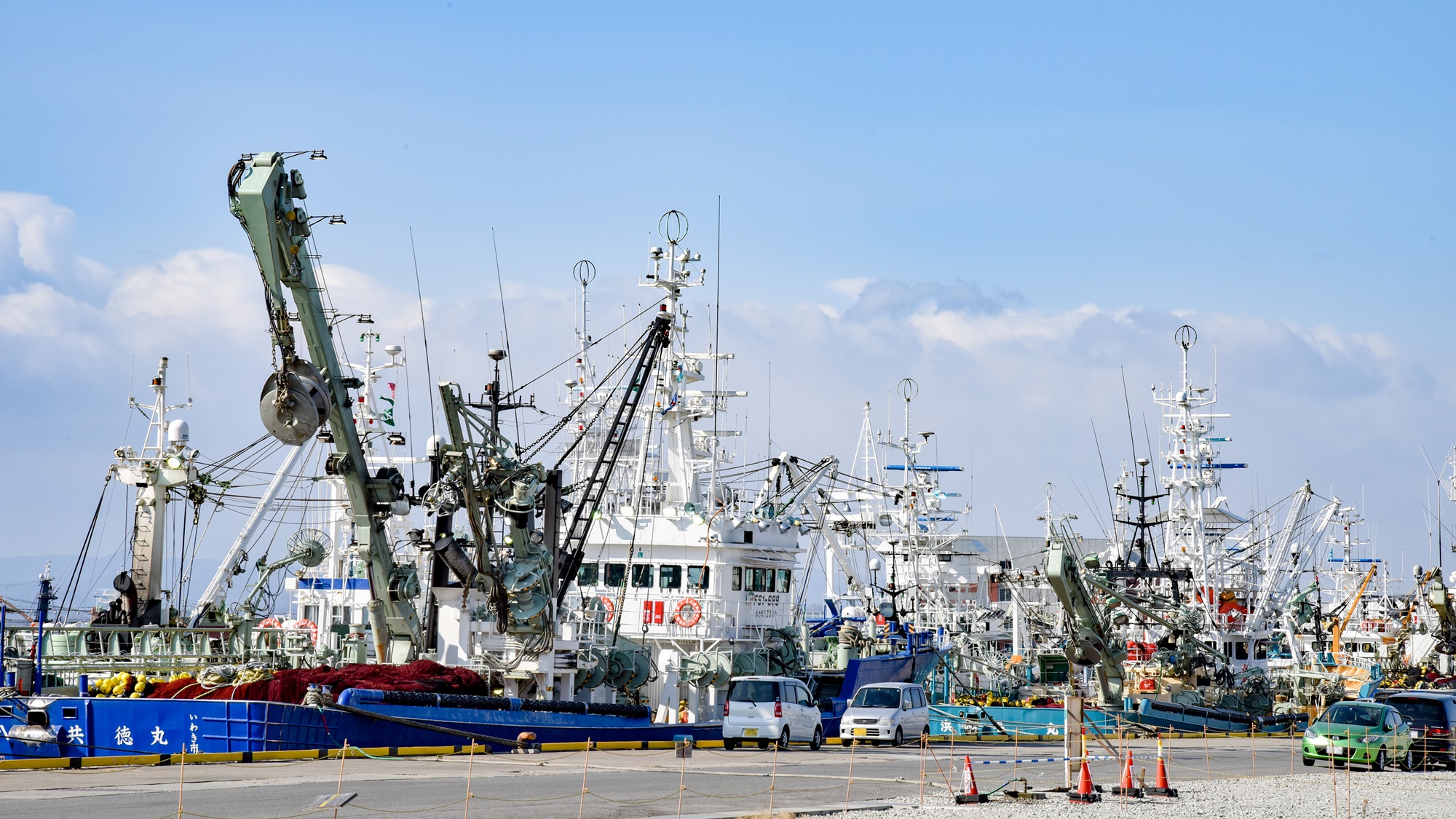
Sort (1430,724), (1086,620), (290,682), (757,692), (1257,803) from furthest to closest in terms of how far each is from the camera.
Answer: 1. (1086,620)
2. (1430,724)
3. (757,692)
4. (290,682)
5. (1257,803)

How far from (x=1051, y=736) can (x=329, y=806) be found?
23.4m

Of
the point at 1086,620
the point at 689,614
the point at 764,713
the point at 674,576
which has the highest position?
the point at 674,576

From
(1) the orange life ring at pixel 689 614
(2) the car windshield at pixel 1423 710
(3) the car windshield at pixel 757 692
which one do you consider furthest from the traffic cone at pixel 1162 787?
(1) the orange life ring at pixel 689 614

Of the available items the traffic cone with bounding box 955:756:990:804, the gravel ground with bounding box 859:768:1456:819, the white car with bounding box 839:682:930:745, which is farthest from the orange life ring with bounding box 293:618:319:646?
the gravel ground with bounding box 859:768:1456:819

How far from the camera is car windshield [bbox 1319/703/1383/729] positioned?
86.1ft

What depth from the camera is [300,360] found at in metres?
24.6

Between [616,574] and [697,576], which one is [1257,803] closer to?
[697,576]

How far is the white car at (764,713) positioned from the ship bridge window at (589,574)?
7.50 metres

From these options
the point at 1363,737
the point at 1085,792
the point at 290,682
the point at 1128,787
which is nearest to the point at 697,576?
the point at 290,682

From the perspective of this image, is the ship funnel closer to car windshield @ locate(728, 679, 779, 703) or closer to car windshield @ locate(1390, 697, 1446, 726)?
car windshield @ locate(728, 679, 779, 703)

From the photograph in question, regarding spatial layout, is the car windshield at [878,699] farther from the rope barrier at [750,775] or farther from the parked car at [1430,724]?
the parked car at [1430,724]

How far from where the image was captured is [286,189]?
78.4 ft

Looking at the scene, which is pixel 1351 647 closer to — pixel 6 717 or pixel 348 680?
pixel 348 680

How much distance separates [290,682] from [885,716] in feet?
37.0
